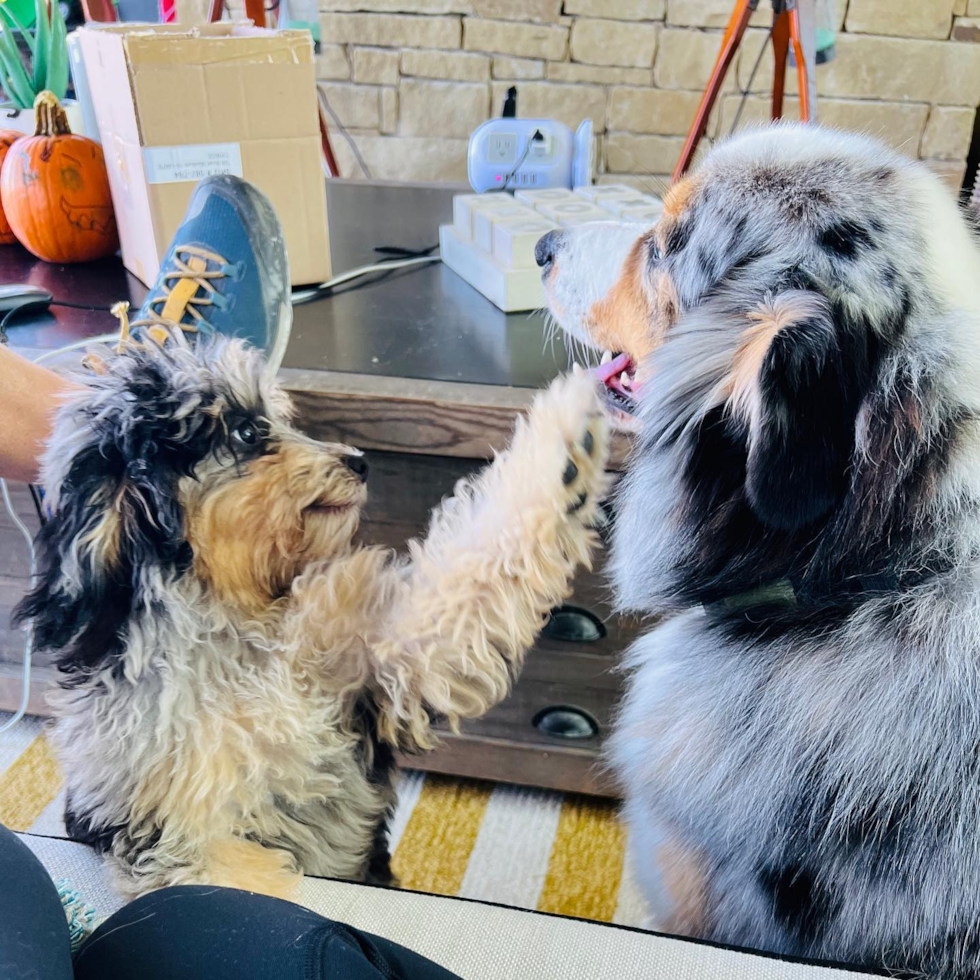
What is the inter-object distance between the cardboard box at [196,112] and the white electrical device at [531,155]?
0.65 m

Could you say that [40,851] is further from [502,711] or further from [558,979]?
[502,711]

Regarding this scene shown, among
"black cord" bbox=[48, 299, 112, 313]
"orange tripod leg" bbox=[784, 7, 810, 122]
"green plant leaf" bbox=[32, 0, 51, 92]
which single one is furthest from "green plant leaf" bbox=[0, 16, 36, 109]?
"orange tripod leg" bbox=[784, 7, 810, 122]

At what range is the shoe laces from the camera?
103 cm

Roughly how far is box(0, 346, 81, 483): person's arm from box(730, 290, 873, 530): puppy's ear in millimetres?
655

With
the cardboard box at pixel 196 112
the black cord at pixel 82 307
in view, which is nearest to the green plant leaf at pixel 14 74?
the cardboard box at pixel 196 112

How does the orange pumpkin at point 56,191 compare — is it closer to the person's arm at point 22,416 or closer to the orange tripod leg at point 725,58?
the person's arm at point 22,416

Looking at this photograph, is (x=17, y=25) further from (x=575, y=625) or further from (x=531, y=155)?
(x=575, y=625)

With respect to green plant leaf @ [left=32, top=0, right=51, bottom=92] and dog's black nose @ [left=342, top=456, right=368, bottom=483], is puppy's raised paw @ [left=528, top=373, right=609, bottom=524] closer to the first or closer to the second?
dog's black nose @ [left=342, top=456, right=368, bottom=483]

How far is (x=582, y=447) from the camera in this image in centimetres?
75

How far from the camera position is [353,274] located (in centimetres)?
163

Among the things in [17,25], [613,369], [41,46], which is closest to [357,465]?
[613,369]

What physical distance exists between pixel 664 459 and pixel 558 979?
43cm

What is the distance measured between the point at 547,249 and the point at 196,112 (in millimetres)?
549

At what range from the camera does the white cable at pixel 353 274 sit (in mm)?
1536
